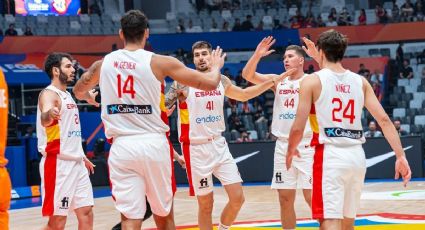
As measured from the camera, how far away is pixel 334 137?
6406 millimetres

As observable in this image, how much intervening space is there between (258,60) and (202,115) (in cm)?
93

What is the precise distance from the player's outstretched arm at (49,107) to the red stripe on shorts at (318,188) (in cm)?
264

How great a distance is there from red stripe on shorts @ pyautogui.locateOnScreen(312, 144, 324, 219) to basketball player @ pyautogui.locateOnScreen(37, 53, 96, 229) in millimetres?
2564

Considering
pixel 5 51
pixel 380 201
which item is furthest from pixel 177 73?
pixel 5 51

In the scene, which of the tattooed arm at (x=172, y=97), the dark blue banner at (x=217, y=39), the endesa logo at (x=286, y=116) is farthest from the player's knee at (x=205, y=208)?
the dark blue banner at (x=217, y=39)

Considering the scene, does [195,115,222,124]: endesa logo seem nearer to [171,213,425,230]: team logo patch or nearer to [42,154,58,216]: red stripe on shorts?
[42,154,58,216]: red stripe on shorts

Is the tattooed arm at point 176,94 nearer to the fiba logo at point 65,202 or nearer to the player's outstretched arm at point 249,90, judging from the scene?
the player's outstretched arm at point 249,90

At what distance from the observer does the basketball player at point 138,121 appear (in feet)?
19.9

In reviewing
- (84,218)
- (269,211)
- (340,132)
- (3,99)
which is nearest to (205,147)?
(84,218)

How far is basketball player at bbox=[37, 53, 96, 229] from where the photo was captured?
7.88 meters

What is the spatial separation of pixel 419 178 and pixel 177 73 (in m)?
14.1

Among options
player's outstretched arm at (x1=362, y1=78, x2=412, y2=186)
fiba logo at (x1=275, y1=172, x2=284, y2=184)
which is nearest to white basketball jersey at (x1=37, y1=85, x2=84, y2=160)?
fiba logo at (x1=275, y1=172, x2=284, y2=184)

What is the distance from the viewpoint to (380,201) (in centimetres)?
1390

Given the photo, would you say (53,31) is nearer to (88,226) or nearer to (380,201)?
(380,201)
